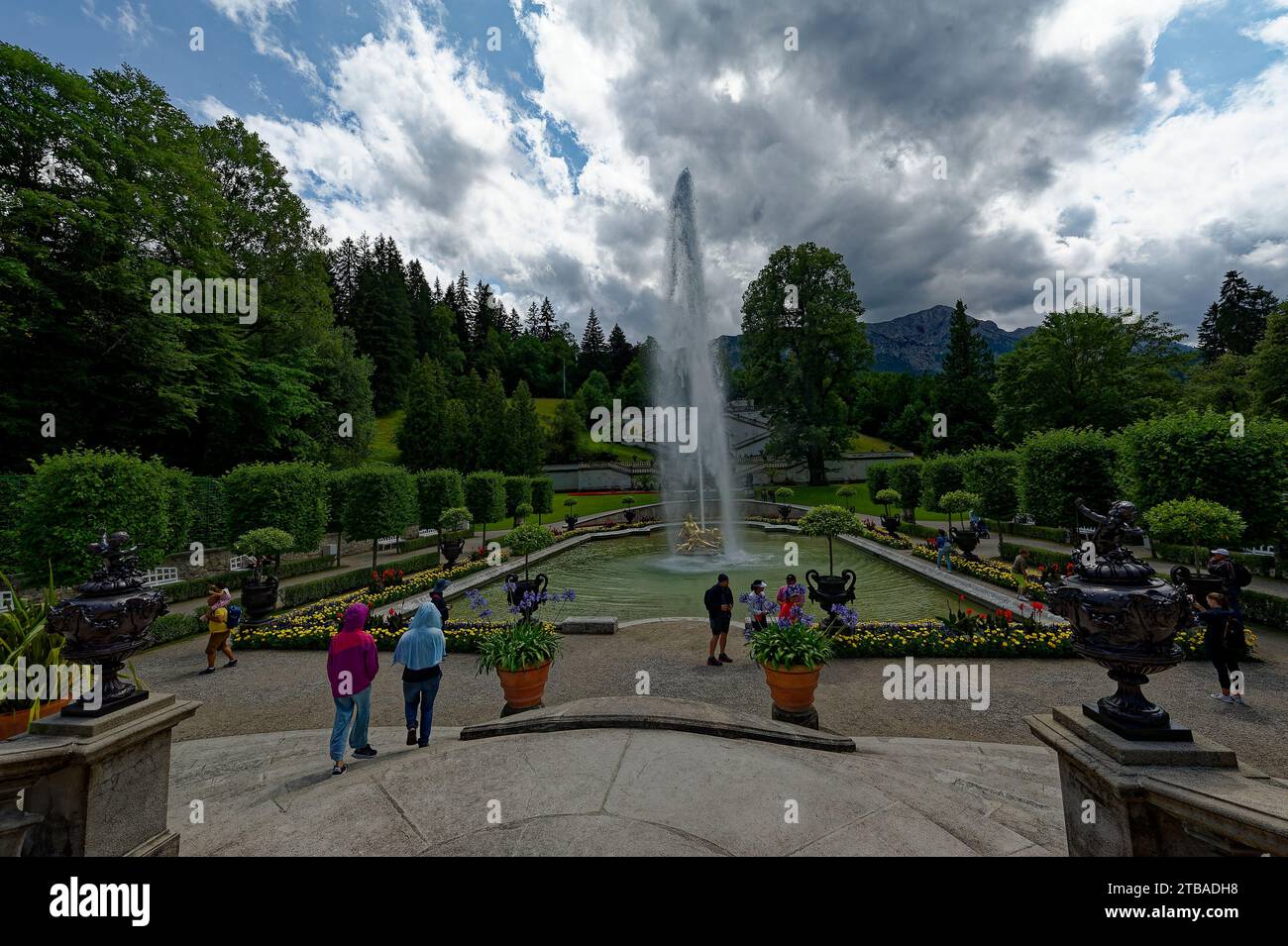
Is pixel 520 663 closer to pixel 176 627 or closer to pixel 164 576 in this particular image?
pixel 176 627

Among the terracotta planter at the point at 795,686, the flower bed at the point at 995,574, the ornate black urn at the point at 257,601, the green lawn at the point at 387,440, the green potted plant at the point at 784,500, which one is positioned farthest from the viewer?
the green lawn at the point at 387,440

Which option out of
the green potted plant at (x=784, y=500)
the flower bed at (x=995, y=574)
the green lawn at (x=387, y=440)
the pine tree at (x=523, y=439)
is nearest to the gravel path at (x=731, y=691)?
the flower bed at (x=995, y=574)

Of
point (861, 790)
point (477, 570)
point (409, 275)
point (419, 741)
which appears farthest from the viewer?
point (409, 275)

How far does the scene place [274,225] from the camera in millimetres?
32250

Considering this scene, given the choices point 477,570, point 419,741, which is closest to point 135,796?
point 419,741

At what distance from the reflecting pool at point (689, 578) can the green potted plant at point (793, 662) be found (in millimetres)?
6526

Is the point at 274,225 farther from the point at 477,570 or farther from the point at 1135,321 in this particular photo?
the point at 1135,321

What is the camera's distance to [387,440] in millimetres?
66938

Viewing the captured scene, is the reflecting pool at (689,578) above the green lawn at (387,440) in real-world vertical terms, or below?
below

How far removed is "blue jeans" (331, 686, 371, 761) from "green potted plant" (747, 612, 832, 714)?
5.53 metres

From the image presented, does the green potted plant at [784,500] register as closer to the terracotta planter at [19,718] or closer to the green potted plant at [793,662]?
the green potted plant at [793,662]

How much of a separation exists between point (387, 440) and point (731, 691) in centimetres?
6875

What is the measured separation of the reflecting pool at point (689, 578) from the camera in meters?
15.7
